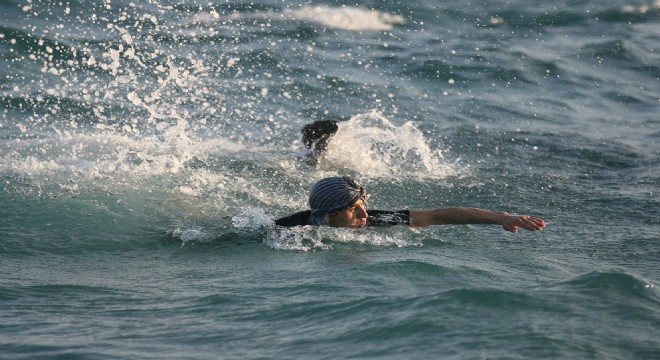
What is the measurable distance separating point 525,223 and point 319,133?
4.07 m

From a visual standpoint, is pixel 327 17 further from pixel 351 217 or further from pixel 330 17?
pixel 351 217

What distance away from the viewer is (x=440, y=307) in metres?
4.93

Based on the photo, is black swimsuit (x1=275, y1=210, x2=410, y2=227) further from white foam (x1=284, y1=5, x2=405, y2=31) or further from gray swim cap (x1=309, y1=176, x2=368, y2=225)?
white foam (x1=284, y1=5, x2=405, y2=31)

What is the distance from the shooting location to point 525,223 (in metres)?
6.28

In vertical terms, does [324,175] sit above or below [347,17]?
below

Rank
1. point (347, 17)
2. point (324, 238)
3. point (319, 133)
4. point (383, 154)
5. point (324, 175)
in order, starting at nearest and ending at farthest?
1. point (324, 238)
2. point (324, 175)
3. point (319, 133)
4. point (383, 154)
5. point (347, 17)

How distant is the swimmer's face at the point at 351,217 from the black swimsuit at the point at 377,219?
0.23 m

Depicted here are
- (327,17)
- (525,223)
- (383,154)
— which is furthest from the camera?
(327,17)

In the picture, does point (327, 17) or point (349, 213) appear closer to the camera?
point (349, 213)

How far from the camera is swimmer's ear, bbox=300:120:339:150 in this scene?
999 centimetres

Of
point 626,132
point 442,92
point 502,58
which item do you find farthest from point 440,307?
point 502,58

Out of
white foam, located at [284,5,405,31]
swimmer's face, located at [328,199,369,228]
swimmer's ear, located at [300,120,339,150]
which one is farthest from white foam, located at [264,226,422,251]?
white foam, located at [284,5,405,31]

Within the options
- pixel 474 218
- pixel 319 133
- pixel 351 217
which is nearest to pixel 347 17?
pixel 319 133

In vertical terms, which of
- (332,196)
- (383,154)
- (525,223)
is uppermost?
(383,154)
